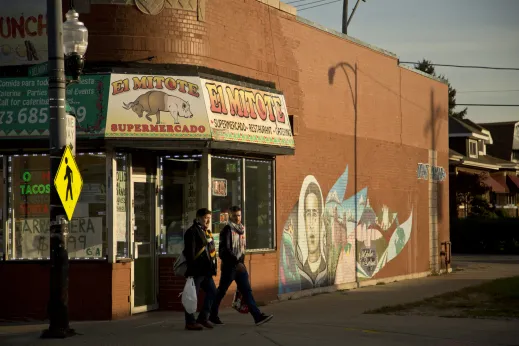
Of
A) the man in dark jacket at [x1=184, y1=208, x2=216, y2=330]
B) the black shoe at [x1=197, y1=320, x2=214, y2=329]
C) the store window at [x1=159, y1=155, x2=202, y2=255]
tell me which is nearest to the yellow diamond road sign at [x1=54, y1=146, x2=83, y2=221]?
the man in dark jacket at [x1=184, y1=208, x2=216, y2=330]

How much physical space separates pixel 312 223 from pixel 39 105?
7799 mm

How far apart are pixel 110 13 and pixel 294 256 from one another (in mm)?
7089

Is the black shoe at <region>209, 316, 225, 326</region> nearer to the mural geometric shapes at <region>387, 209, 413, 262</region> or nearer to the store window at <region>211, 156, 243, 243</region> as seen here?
the store window at <region>211, 156, 243, 243</region>

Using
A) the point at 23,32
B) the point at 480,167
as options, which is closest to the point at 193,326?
the point at 23,32

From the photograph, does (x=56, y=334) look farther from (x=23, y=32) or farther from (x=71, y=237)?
(x=23, y=32)

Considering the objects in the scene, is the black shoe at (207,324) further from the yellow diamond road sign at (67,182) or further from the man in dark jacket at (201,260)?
the yellow diamond road sign at (67,182)

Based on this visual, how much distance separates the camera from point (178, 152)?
16.5 meters

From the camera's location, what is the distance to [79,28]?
13.0m

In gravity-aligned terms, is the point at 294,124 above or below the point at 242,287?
above

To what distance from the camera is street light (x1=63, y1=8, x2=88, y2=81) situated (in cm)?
1284

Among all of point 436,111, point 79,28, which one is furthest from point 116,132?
point 436,111

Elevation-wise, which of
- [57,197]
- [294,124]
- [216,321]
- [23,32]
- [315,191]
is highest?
[23,32]

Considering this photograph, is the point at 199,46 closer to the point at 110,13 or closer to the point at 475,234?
the point at 110,13

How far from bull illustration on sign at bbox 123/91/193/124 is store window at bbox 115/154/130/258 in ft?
3.53
